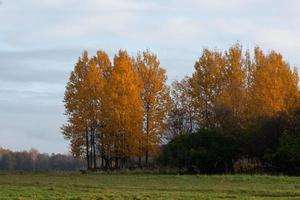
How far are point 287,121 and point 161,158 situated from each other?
12331 mm

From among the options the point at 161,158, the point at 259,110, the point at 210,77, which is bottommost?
the point at 161,158

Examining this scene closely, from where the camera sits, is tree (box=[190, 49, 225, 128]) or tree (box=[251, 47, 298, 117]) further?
tree (box=[190, 49, 225, 128])

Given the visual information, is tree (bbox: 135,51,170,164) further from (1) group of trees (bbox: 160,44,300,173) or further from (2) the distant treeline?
(2) the distant treeline

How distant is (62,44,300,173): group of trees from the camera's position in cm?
5431

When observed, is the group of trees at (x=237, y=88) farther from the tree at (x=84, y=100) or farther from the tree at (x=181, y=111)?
the tree at (x=84, y=100)

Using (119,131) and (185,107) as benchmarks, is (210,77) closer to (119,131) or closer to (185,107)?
(185,107)

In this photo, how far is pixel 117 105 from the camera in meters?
60.0

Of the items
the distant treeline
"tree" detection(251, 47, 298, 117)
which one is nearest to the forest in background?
"tree" detection(251, 47, 298, 117)

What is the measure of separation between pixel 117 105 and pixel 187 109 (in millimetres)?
8789

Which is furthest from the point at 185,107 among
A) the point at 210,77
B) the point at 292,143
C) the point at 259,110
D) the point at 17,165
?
the point at 17,165

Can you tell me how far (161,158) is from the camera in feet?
189

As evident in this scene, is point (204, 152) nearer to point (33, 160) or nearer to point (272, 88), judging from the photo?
point (272, 88)

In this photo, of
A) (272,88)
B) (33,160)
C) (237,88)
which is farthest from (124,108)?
(33,160)

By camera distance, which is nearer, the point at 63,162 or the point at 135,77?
the point at 135,77
